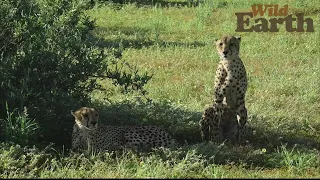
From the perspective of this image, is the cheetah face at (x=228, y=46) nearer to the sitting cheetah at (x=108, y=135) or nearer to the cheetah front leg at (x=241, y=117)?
the cheetah front leg at (x=241, y=117)

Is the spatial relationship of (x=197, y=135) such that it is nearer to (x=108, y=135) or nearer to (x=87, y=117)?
(x=108, y=135)

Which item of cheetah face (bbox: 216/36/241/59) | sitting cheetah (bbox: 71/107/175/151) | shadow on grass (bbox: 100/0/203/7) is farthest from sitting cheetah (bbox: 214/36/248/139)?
shadow on grass (bbox: 100/0/203/7)

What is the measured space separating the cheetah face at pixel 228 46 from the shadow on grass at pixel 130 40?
6661 millimetres

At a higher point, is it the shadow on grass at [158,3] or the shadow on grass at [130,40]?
the shadow on grass at [158,3]

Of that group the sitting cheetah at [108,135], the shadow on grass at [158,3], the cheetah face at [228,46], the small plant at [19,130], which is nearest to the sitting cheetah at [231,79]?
the cheetah face at [228,46]

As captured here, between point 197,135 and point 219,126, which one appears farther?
point 197,135

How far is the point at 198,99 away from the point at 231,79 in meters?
2.84

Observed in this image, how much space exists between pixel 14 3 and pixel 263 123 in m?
3.72

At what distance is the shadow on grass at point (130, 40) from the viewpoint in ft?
49.2

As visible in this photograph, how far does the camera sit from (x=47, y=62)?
761cm

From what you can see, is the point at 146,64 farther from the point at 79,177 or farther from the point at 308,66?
the point at 79,177

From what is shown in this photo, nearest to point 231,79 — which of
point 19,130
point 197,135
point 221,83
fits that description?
point 221,83

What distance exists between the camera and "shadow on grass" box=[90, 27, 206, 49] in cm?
1498

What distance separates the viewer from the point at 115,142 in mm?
7297
